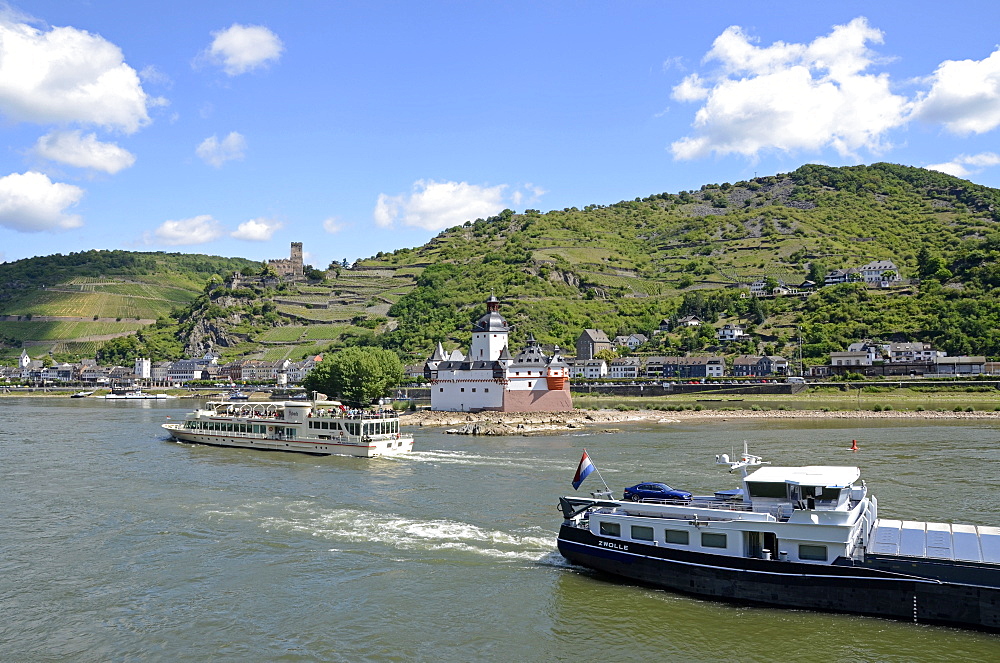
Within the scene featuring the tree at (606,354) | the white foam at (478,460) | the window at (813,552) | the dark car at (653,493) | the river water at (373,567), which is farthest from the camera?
the tree at (606,354)

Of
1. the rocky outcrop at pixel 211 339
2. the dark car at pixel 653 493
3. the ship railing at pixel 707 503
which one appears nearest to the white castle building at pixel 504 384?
the dark car at pixel 653 493

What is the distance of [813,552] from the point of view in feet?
66.2

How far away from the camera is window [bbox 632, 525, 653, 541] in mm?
22450

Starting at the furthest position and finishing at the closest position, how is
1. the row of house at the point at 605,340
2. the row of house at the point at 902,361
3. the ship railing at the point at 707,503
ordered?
the row of house at the point at 605,340 < the row of house at the point at 902,361 < the ship railing at the point at 707,503

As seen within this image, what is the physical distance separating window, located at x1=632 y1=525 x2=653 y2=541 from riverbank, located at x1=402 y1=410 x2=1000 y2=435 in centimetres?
4482

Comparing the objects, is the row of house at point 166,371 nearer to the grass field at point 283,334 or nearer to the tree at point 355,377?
the grass field at point 283,334

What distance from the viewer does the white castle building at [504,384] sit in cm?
8094

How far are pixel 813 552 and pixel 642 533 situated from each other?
4724 millimetres

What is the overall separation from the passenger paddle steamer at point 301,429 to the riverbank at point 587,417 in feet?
52.9

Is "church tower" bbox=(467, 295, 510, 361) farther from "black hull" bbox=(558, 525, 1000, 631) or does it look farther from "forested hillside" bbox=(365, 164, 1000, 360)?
"black hull" bbox=(558, 525, 1000, 631)

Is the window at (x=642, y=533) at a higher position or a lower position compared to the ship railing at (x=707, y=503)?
lower

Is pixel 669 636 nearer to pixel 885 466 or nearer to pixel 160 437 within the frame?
pixel 885 466

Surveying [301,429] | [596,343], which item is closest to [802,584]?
[301,429]

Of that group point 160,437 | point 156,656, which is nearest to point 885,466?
point 156,656
